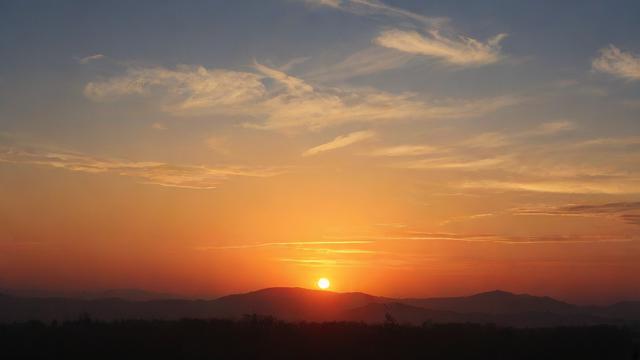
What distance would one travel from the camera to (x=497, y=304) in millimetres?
141875

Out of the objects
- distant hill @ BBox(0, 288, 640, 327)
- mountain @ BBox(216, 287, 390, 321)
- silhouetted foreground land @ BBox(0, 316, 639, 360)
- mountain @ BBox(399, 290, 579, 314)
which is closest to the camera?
silhouetted foreground land @ BBox(0, 316, 639, 360)

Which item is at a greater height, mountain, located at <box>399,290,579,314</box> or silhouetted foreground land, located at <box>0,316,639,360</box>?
mountain, located at <box>399,290,579,314</box>

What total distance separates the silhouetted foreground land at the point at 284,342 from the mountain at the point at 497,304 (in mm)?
99378

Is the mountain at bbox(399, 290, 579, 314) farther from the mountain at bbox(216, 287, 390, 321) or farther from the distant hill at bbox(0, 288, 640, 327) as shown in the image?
the mountain at bbox(216, 287, 390, 321)

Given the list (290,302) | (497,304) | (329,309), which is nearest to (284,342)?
(329,309)

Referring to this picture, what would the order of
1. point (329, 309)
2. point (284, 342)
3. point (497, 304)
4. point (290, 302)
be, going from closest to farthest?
point (284, 342)
point (329, 309)
point (290, 302)
point (497, 304)

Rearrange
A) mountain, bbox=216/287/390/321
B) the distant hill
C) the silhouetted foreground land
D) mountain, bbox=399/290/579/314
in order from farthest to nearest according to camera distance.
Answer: mountain, bbox=399/290/579/314 < mountain, bbox=216/287/390/321 < the distant hill < the silhouetted foreground land

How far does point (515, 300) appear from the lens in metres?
142

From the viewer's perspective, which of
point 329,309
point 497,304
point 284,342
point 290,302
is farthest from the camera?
point 497,304

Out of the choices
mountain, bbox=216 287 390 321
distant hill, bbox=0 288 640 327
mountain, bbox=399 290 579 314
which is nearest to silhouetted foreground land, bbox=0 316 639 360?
distant hill, bbox=0 288 640 327

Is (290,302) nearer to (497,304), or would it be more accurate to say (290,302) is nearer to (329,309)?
(329,309)

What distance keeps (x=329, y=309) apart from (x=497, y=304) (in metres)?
43.0

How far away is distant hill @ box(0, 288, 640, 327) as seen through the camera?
3307 inches

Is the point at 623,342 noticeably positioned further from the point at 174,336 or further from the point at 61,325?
the point at 61,325
